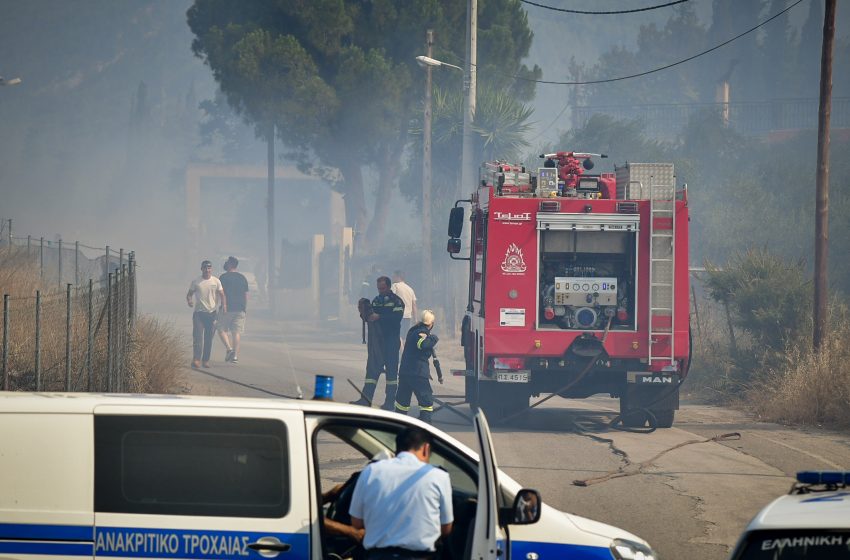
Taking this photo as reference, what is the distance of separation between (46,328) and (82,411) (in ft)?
30.4

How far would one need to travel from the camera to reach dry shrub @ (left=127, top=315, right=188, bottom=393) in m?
15.0

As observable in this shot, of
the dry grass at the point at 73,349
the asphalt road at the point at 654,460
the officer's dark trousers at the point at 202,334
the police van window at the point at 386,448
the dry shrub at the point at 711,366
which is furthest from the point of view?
the officer's dark trousers at the point at 202,334

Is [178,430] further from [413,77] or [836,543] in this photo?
[413,77]

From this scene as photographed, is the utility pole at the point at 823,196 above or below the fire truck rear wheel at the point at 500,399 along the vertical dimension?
above

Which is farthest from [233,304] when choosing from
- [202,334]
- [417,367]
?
[417,367]

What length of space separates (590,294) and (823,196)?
4.80 m

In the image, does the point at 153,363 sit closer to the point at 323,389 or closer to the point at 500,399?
the point at 500,399

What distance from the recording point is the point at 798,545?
3932 mm

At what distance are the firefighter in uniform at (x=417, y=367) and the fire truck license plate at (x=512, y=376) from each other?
33.8 inches

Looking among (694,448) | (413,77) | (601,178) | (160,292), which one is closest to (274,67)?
(413,77)

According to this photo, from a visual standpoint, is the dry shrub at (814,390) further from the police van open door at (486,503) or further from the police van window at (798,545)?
the police van window at (798,545)

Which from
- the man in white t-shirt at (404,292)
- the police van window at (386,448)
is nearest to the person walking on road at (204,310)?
the man in white t-shirt at (404,292)

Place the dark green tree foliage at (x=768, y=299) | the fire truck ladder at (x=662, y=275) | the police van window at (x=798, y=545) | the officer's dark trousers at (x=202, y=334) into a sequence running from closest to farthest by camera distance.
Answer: the police van window at (x=798, y=545), the fire truck ladder at (x=662, y=275), the dark green tree foliage at (x=768, y=299), the officer's dark trousers at (x=202, y=334)

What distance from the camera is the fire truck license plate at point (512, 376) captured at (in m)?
14.2
